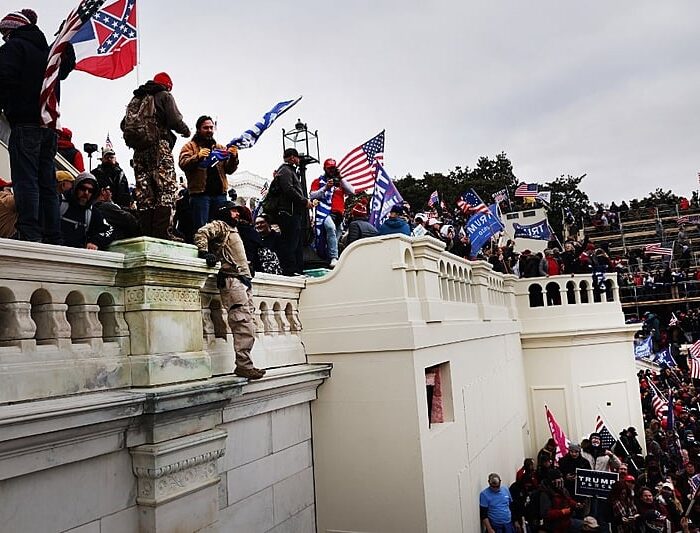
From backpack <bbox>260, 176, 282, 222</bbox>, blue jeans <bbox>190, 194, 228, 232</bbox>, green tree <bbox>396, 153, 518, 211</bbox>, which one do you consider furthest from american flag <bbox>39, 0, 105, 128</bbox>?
green tree <bbox>396, 153, 518, 211</bbox>

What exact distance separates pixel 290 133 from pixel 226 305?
7.28 metres

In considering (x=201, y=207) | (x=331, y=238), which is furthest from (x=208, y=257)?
(x=331, y=238)

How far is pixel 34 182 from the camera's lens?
14.0 feet

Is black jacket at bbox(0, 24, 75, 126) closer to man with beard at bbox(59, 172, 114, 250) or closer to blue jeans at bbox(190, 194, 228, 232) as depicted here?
man with beard at bbox(59, 172, 114, 250)

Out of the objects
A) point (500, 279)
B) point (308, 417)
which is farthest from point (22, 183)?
point (500, 279)

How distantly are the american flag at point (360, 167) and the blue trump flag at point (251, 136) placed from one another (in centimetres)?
398

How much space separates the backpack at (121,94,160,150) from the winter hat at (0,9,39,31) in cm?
91

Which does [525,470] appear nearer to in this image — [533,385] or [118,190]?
[533,385]

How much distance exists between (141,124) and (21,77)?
0.87 metres

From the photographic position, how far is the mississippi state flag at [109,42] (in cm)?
477

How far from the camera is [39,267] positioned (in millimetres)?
3674

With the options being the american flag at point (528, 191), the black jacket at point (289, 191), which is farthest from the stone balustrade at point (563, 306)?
the american flag at point (528, 191)

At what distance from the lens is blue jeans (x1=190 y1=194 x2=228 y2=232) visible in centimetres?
612

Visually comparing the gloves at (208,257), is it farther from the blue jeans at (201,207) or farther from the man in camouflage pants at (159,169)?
the blue jeans at (201,207)
